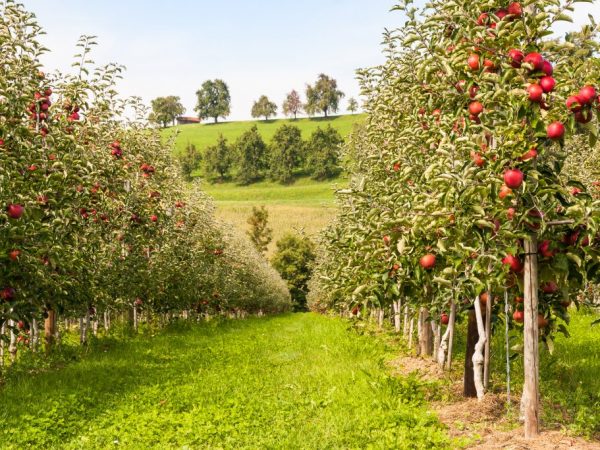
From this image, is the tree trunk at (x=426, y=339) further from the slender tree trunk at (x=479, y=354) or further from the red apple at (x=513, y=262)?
the red apple at (x=513, y=262)

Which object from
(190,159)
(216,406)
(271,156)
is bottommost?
(216,406)

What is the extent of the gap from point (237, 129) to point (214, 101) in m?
21.4

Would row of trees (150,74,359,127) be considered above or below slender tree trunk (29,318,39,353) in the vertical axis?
above

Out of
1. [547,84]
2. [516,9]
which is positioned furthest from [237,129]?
[547,84]

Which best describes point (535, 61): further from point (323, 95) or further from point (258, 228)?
point (323, 95)

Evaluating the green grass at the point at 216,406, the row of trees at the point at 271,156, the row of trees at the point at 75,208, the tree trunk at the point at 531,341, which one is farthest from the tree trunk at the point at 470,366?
the row of trees at the point at 271,156

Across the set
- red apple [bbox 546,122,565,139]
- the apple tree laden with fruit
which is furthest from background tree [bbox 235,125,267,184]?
red apple [bbox 546,122,565,139]

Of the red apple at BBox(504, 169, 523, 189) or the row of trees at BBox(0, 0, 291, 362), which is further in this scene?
the row of trees at BBox(0, 0, 291, 362)

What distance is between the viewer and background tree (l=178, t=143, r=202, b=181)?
436 feet

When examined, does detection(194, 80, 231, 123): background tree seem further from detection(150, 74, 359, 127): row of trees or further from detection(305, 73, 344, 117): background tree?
detection(305, 73, 344, 117): background tree

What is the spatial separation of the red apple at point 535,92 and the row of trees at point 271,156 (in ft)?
417

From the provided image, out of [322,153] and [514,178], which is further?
[322,153]

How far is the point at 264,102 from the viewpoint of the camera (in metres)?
183

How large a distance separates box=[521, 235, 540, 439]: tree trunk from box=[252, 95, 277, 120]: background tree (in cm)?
18080
